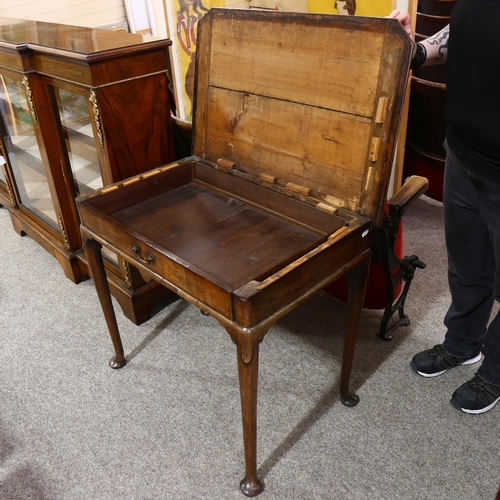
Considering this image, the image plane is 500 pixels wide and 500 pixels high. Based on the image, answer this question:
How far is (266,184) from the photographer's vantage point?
5.20 feet

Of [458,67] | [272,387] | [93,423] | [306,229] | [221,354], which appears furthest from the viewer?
[221,354]

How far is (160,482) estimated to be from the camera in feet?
5.08

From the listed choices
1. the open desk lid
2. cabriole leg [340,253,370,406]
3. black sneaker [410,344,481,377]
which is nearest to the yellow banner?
the open desk lid

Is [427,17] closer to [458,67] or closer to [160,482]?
[458,67]

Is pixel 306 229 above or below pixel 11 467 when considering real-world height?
above

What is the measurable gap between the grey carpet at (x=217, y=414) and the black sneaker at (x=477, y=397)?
31mm

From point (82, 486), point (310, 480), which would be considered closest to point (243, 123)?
point (310, 480)

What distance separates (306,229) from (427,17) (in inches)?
85.0

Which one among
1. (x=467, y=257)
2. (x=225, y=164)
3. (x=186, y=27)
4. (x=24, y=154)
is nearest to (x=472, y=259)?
(x=467, y=257)

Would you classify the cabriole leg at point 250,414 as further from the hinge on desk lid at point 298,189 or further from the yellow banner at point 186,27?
the yellow banner at point 186,27

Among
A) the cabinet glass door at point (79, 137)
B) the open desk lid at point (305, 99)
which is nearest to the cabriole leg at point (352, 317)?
the open desk lid at point (305, 99)

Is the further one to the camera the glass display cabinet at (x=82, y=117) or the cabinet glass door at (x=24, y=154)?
the cabinet glass door at (x=24, y=154)

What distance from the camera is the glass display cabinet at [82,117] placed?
1784mm

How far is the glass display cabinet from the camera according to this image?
1.78 metres
